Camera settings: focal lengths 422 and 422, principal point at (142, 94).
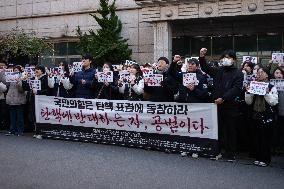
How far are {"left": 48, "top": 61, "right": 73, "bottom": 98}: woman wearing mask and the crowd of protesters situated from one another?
25 mm

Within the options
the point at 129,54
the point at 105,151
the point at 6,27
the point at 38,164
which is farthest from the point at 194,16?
the point at 6,27

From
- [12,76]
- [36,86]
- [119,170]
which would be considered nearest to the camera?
[119,170]

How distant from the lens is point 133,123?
946 cm

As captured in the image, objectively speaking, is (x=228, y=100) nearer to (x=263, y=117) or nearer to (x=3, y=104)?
(x=263, y=117)

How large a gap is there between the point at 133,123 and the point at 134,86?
85cm

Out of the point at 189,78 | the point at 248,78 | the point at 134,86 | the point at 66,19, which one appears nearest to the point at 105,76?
the point at 134,86

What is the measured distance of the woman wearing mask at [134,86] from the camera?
31.4 feet

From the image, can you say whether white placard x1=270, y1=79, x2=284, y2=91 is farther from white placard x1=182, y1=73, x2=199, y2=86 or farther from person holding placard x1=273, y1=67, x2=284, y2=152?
white placard x1=182, y1=73, x2=199, y2=86

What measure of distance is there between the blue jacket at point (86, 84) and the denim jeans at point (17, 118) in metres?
1.93

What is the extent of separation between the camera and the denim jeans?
11.4m

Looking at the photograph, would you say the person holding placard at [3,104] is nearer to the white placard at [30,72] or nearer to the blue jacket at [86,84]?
the white placard at [30,72]

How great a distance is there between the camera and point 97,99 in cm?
1006

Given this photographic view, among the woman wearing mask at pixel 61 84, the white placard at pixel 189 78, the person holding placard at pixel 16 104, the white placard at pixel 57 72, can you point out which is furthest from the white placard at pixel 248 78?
the person holding placard at pixel 16 104

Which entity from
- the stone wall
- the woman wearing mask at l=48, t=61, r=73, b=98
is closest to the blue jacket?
the woman wearing mask at l=48, t=61, r=73, b=98
